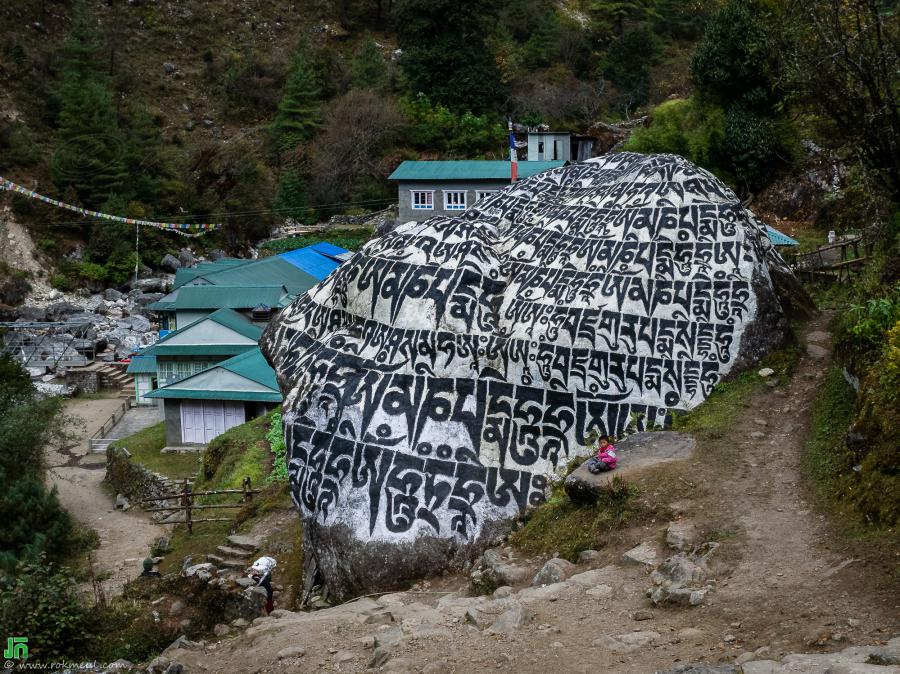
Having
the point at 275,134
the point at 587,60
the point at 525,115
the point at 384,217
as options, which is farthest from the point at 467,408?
the point at 587,60

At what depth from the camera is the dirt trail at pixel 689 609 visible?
910 centimetres

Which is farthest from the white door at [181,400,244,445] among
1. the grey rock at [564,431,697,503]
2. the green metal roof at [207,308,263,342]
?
the grey rock at [564,431,697,503]

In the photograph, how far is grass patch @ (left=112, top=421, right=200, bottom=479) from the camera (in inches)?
1164

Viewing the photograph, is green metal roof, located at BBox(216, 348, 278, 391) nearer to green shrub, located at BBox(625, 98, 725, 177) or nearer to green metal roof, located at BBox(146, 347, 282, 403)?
green metal roof, located at BBox(146, 347, 282, 403)

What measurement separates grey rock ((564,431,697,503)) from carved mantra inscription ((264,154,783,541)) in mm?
720

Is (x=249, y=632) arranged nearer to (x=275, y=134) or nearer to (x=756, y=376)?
(x=756, y=376)

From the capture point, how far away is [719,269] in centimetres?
1619

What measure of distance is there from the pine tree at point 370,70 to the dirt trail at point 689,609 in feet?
185

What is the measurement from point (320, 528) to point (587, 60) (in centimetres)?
6086

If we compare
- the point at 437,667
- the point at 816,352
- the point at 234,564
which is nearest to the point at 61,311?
the point at 234,564

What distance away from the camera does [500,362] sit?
16234 mm

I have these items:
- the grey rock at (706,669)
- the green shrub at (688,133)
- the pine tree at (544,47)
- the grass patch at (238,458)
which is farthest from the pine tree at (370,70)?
the grey rock at (706,669)

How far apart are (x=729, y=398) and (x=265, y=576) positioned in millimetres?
8582

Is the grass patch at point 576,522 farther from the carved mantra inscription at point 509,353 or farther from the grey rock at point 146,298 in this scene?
the grey rock at point 146,298
